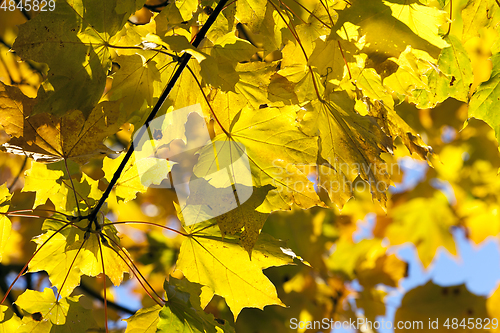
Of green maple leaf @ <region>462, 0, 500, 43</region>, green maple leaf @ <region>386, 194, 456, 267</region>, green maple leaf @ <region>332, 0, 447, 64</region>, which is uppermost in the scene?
green maple leaf @ <region>386, 194, 456, 267</region>

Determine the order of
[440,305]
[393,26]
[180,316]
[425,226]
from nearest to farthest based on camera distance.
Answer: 1. [393,26]
2. [180,316]
3. [440,305]
4. [425,226]

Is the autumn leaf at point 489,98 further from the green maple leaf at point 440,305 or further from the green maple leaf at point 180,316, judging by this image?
the green maple leaf at point 440,305

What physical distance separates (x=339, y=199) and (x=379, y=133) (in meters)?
0.18

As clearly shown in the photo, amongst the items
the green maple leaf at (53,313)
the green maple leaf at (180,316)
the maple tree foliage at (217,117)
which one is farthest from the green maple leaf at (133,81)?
the green maple leaf at (53,313)

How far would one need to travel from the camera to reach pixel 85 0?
2.04 ft

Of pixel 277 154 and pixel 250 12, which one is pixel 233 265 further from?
pixel 250 12

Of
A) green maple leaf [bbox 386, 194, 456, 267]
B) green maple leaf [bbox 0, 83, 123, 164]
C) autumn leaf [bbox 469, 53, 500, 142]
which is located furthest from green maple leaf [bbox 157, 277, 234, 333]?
green maple leaf [bbox 386, 194, 456, 267]

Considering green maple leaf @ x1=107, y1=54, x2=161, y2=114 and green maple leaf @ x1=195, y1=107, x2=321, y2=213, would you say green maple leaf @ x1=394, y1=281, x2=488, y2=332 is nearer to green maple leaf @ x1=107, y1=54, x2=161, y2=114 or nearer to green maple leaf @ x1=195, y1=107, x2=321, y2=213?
green maple leaf @ x1=195, y1=107, x2=321, y2=213

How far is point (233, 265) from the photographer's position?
0.90 metres

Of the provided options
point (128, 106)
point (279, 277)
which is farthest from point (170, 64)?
point (279, 277)

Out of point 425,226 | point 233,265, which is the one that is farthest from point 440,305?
point 233,265

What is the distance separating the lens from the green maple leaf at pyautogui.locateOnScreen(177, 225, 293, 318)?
875 millimetres

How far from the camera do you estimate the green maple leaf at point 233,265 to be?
2.87 ft

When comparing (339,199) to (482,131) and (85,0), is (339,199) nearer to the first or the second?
(85,0)
